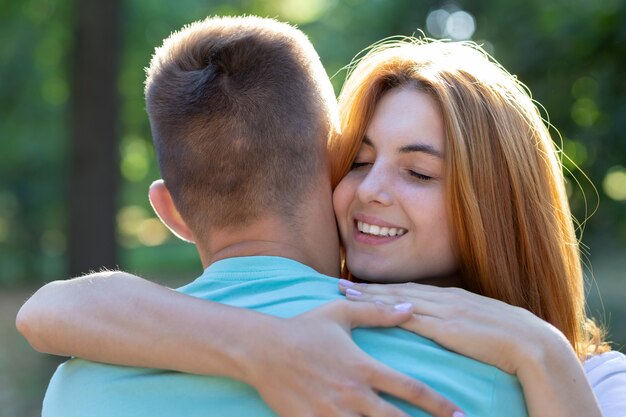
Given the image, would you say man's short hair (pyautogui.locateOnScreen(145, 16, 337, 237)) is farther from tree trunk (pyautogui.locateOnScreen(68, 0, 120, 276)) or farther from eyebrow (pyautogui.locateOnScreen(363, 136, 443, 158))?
tree trunk (pyautogui.locateOnScreen(68, 0, 120, 276))

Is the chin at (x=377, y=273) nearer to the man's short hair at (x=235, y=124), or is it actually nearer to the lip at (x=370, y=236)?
the lip at (x=370, y=236)

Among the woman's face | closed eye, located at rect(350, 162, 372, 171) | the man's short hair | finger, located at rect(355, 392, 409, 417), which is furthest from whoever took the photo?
closed eye, located at rect(350, 162, 372, 171)

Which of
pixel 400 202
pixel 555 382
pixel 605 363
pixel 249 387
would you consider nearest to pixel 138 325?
pixel 249 387

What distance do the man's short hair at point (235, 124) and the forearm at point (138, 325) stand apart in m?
0.25

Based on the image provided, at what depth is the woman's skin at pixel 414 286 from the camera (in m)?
2.08

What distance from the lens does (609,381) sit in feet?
8.29

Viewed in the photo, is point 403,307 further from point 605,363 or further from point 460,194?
point 605,363

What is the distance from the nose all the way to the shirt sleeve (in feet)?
2.55

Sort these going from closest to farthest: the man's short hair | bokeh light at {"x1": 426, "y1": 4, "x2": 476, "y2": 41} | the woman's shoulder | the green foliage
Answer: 1. the man's short hair
2. the woman's shoulder
3. the green foliage
4. bokeh light at {"x1": 426, "y1": 4, "x2": 476, "y2": 41}

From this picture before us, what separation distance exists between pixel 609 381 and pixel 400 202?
78 centimetres

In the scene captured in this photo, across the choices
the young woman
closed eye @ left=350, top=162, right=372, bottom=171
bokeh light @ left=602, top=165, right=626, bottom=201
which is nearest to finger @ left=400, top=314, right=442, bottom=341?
the young woman

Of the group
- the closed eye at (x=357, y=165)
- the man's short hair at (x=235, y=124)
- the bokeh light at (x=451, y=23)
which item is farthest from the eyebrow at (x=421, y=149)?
the bokeh light at (x=451, y=23)

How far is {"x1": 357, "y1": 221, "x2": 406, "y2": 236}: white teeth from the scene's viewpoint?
2732 mm

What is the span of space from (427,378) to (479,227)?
84cm
